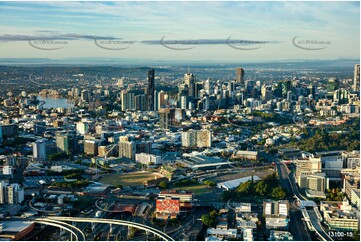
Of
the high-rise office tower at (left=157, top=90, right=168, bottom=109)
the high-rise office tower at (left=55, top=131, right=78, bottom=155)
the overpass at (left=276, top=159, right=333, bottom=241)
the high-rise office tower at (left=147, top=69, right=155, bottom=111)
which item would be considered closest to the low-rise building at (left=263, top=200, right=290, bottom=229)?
the overpass at (left=276, top=159, right=333, bottom=241)

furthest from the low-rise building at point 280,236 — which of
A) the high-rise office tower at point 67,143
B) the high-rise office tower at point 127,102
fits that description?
the high-rise office tower at point 127,102

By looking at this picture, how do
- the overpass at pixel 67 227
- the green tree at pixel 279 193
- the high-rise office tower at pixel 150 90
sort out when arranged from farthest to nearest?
the high-rise office tower at pixel 150 90 < the green tree at pixel 279 193 < the overpass at pixel 67 227

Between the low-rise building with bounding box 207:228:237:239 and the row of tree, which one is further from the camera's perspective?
the row of tree

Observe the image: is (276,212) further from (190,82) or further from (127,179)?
(190,82)

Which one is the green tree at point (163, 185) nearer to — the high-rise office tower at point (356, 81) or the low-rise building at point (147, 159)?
the low-rise building at point (147, 159)

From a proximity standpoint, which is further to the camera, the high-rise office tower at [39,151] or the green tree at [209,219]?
the high-rise office tower at [39,151]

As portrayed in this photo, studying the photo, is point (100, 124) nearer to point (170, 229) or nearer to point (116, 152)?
point (116, 152)

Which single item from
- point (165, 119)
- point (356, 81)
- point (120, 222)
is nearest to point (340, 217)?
point (120, 222)

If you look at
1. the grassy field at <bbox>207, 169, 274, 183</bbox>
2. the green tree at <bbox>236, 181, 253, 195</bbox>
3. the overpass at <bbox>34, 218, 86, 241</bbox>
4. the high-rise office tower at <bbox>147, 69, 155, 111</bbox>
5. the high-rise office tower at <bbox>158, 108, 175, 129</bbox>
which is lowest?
the grassy field at <bbox>207, 169, 274, 183</bbox>

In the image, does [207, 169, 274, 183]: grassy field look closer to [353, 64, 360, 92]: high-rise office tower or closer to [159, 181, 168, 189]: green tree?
[159, 181, 168, 189]: green tree
